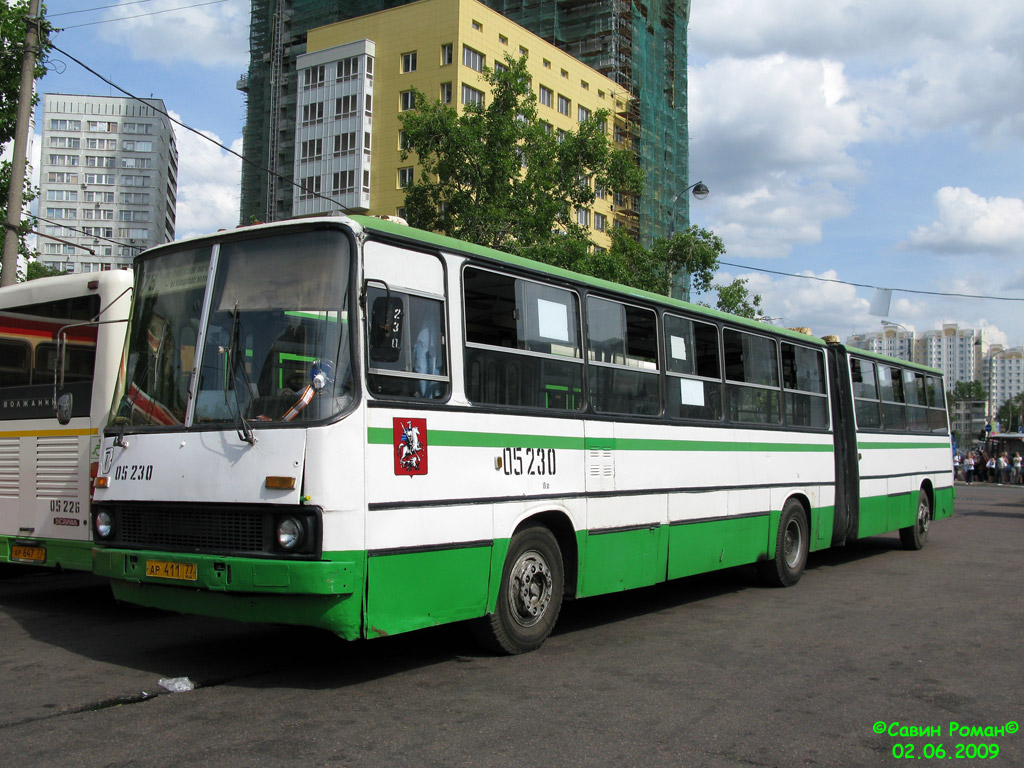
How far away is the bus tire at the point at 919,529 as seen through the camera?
15.4 meters

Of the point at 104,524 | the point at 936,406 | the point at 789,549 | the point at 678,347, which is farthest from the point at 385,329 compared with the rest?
the point at 936,406

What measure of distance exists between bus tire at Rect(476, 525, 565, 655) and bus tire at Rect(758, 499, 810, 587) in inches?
170

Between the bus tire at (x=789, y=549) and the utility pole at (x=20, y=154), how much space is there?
1264cm

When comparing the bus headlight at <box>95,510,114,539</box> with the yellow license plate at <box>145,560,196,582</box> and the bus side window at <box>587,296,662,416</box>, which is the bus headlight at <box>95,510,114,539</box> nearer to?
the yellow license plate at <box>145,560,196,582</box>

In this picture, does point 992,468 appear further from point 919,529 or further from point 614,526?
point 614,526

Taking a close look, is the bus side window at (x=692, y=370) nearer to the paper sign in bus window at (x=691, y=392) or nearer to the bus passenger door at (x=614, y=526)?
the paper sign in bus window at (x=691, y=392)

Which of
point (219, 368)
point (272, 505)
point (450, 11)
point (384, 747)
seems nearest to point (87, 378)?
point (219, 368)

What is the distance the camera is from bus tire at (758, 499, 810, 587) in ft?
36.5

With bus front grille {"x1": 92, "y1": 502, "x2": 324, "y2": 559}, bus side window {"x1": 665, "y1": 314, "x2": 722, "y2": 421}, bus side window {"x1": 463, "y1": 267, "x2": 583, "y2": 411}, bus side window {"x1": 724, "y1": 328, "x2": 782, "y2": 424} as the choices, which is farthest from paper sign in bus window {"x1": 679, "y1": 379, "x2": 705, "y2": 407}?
bus front grille {"x1": 92, "y1": 502, "x2": 324, "y2": 559}

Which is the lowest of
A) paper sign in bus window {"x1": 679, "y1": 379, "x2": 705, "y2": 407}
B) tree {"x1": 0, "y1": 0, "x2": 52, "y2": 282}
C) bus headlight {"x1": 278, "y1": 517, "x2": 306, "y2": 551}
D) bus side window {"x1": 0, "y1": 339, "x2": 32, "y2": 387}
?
bus headlight {"x1": 278, "y1": 517, "x2": 306, "y2": 551}

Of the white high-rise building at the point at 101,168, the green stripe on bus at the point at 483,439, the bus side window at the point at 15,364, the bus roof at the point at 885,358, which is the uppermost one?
the white high-rise building at the point at 101,168

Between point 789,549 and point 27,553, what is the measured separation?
26.8 ft

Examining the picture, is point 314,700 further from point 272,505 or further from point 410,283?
point 410,283

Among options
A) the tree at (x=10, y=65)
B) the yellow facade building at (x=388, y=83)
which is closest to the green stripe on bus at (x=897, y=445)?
the tree at (x=10, y=65)
